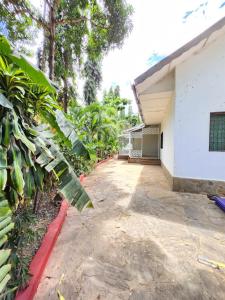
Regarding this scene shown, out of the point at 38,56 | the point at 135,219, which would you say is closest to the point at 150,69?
the point at 135,219

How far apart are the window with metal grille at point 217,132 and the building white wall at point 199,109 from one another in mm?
161

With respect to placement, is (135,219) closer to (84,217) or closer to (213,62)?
(84,217)

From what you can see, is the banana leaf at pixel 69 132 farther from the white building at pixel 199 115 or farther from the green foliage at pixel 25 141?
the white building at pixel 199 115

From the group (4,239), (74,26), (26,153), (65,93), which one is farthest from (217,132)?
(65,93)

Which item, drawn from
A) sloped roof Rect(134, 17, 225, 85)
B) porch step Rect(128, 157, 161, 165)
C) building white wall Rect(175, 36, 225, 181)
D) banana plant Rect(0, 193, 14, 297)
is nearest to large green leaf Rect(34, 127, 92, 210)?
banana plant Rect(0, 193, 14, 297)

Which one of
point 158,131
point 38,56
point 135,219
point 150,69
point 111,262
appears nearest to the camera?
point 111,262

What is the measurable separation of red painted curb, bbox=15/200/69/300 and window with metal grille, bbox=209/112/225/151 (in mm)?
5347

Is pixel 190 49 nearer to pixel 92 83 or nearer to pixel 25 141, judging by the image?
pixel 25 141

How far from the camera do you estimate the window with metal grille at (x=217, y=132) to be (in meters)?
6.20

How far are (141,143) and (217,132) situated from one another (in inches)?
447

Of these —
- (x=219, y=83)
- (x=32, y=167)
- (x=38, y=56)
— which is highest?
(x=38, y=56)

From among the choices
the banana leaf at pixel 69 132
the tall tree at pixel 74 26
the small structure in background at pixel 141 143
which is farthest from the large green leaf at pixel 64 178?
the small structure in background at pixel 141 143

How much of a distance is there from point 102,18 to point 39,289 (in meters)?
10.4

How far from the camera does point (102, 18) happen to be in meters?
8.90
